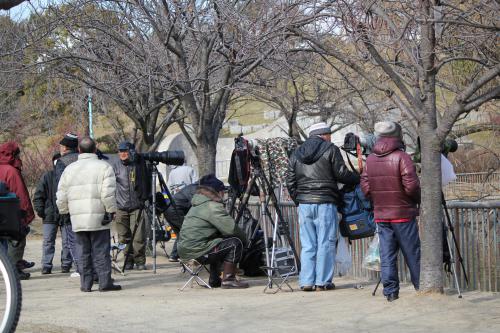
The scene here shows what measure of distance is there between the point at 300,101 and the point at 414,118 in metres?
11.8

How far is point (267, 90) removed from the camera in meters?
15.5

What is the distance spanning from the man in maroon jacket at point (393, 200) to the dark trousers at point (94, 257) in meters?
3.34

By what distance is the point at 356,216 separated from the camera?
10.1 metres

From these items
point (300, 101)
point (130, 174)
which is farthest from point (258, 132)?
point (130, 174)

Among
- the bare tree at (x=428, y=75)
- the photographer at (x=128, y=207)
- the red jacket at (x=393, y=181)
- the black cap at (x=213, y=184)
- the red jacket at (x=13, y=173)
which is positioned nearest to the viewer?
the bare tree at (x=428, y=75)

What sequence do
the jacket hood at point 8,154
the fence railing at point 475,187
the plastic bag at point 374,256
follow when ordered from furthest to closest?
the fence railing at point 475,187
the jacket hood at point 8,154
the plastic bag at point 374,256

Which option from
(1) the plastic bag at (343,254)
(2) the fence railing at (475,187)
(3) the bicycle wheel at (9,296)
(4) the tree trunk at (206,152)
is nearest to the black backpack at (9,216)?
(3) the bicycle wheel at (9,296)

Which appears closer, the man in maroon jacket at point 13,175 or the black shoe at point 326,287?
the black shoe at point 326,287

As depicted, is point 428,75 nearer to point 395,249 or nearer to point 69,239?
point 395,249

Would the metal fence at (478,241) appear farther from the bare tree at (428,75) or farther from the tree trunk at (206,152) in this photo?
the tree trunk at (206,152)

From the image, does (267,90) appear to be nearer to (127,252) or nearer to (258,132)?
(127,252)

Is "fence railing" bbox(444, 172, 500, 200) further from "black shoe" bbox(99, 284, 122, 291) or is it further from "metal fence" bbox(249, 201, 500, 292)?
"black shoe" bbox(99, 284, 122, 291)

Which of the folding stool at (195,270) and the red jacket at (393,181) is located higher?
the red jacket at (393,181)

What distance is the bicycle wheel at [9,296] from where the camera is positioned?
508 centimetres
